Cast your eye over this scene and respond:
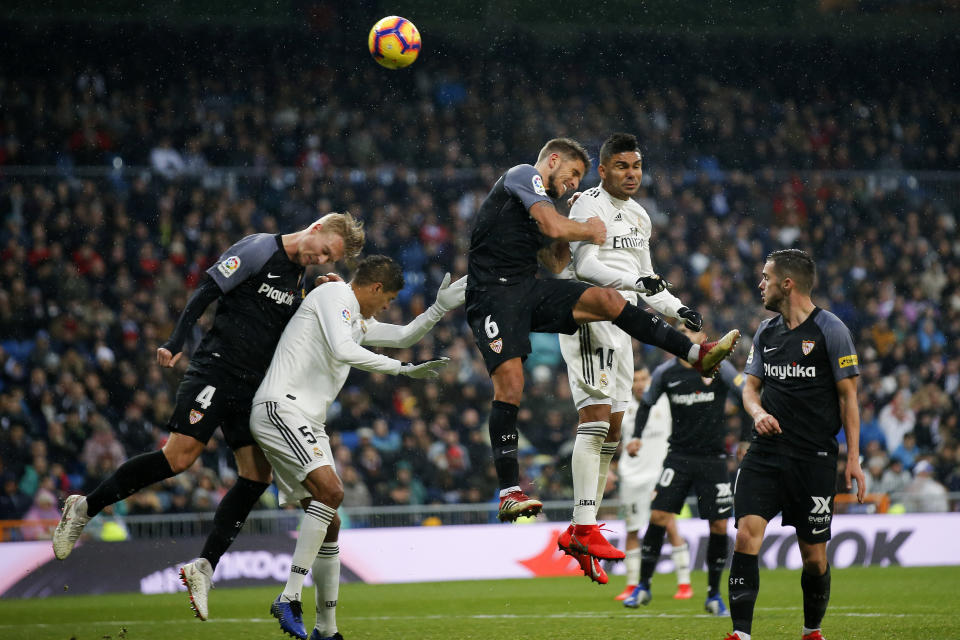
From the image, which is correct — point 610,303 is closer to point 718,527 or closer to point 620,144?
point 620,144

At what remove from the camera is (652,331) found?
6.59 metres

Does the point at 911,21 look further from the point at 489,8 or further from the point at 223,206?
the point at 223,206

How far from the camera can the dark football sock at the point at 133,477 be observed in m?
7.12

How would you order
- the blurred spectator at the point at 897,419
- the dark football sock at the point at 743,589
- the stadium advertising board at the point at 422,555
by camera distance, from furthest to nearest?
the blurred spectator at the point at 897,419, the stadium advertising board at the point at 422,555, the dark football sock at the point at 743,589

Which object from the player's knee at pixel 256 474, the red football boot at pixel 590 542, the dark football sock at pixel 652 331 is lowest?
the red football boot at pixel 590 542

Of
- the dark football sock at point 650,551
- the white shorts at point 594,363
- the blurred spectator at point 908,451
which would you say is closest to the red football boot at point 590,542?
the white shorts at point 594,363

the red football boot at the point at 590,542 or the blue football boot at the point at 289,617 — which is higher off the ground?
the red football boot at the point at 590,542

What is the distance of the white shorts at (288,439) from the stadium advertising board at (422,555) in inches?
258

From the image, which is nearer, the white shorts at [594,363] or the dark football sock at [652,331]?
the dark football sock at [652,331]

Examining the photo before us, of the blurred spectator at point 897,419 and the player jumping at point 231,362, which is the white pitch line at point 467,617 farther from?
the blurred spectator at point 897,419

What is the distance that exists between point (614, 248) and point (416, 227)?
11355 millimetres

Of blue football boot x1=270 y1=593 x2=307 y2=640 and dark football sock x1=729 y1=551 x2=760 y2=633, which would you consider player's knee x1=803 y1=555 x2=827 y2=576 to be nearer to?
dark football sock x1=729 y1=551 x2=760 y2=633

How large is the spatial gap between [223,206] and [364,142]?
3.50 meters

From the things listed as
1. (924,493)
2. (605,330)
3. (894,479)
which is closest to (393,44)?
(605,330)
